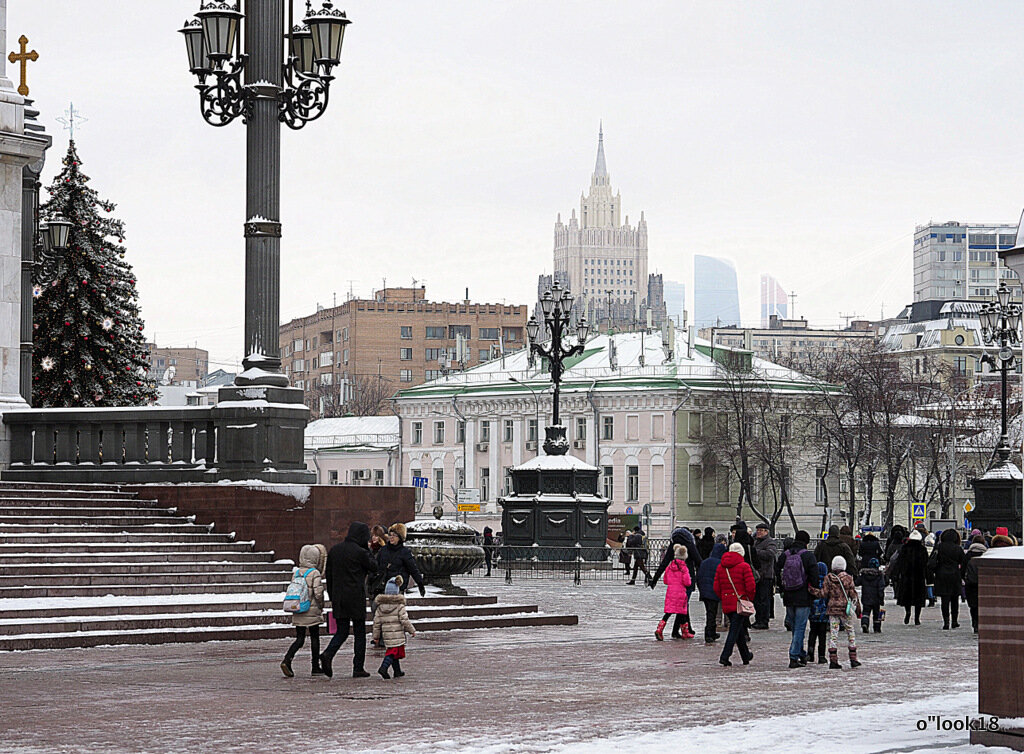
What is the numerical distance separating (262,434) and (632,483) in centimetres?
7238

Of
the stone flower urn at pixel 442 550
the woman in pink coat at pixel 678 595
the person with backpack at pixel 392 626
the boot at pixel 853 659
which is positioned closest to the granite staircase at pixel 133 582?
the stone flower urn at pixel 442 550

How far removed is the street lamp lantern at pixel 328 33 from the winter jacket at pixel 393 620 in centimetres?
967

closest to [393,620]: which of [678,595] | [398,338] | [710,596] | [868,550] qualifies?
[710,596]

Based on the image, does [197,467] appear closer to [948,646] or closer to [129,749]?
[948,646]

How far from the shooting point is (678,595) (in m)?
23.0

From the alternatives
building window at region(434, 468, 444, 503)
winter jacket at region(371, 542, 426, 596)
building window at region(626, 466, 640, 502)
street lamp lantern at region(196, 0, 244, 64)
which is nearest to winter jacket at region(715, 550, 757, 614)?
winter jacket at region(371, 542, 426, 596)

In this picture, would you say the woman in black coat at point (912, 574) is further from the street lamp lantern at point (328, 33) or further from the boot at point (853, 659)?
the street lamp lantern at point (328, 33)

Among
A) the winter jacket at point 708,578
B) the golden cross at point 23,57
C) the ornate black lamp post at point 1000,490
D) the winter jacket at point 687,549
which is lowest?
the winter jacket at point 708,578

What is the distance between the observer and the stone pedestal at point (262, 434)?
24.2 metres

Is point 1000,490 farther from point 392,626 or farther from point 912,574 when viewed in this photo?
point 392,626

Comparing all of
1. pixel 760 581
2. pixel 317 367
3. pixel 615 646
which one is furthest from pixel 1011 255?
pixel 317 367

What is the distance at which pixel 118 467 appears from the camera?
2628cm

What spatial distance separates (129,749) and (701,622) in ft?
53.3

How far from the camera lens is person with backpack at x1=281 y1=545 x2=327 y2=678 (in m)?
16.3
